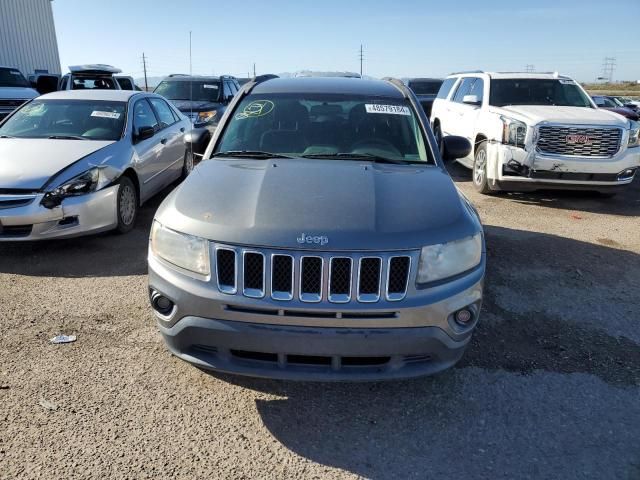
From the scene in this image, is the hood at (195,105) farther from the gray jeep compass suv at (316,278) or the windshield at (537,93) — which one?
the gray jeep compass suv at (316,278)

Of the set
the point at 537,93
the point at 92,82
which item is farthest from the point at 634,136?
the point at 92,82

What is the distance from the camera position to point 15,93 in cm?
1364

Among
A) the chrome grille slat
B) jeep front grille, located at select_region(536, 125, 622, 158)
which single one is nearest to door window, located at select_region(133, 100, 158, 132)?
the chrome grille slat

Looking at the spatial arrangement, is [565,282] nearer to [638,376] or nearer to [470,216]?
[638,376]

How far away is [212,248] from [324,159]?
1.32 meters

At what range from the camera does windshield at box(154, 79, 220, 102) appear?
12.8m

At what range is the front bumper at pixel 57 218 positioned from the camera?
4836 millimetres

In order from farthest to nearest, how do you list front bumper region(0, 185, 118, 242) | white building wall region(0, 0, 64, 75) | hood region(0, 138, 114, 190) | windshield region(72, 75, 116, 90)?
white building wall region(0, 0, 64, 75)
windshield region(72, 75, 116, 90)
hood region(0, 138, 114, 190)
front bumper region(0, 185, 118, 242)

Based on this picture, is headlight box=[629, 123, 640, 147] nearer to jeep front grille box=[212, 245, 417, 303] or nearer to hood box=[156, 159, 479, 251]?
hood box=[156, 159, 479, 251]

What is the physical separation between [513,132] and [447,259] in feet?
18.8

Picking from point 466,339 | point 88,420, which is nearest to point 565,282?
point 466,339

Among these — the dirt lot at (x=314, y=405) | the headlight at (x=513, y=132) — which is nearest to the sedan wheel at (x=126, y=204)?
the dirt lot at (x=314, y=405)

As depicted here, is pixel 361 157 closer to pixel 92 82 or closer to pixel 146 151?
pixel 146 151

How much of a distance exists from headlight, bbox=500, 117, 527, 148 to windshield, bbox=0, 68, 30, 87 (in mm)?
13766
